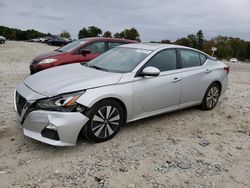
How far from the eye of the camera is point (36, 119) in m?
3.19

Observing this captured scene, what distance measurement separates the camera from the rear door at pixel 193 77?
15.5ft

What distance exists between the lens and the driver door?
3977 mm

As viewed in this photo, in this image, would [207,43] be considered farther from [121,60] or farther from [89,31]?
[121,60]

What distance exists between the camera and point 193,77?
481 cm

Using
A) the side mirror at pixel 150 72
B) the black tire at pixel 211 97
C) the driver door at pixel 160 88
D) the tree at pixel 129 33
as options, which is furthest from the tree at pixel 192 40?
Answer: the side mirror at pixel 150 72

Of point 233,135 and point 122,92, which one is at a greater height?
point 122,92

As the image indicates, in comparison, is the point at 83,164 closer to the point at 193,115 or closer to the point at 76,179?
the point at 76,179

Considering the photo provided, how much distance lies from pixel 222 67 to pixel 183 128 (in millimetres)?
2076

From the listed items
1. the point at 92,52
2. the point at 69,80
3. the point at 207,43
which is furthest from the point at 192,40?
the point at 69,80

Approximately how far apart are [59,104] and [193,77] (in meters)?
2.78

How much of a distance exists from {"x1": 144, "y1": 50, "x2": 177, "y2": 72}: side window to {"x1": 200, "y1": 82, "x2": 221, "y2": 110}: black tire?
121cm

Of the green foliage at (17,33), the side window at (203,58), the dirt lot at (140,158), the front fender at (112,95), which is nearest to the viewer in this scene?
the dirt lot at (140,158)

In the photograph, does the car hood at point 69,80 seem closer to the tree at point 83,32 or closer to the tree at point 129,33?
the tree at point 129,33

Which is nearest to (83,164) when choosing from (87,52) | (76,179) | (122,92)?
(76,179)
